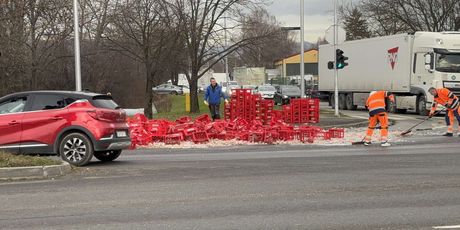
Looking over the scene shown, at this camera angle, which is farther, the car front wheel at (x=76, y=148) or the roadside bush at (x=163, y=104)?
the roadside bush at (x=163, y=104)

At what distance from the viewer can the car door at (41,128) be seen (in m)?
11.8

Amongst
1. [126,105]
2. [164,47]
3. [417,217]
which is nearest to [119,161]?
[417,217]

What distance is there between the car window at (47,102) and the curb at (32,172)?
5.50 feet

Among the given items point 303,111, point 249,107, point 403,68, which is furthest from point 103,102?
point 403,68

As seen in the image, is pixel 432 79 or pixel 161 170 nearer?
pixel 161 170

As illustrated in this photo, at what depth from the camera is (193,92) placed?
106 feet

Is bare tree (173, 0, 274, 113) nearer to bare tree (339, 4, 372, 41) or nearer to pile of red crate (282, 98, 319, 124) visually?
pile of red crate (282, 98, 319, 124)

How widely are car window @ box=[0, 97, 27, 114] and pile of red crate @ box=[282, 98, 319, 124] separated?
13.7m

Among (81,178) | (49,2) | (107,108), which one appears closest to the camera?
(81,178)

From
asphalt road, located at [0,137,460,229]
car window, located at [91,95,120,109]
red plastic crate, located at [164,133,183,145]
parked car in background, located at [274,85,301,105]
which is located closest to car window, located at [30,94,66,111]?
car window, located at [91,95,120,109]

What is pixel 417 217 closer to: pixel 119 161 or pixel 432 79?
pixel 119 161

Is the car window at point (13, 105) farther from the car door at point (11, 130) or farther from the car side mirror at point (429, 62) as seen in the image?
the car side mirror at point (429, 62)

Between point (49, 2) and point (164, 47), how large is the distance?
23.8 ft

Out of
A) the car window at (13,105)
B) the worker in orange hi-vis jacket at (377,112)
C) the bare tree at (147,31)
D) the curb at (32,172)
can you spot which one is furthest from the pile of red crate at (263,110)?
the curb at (32,172)
